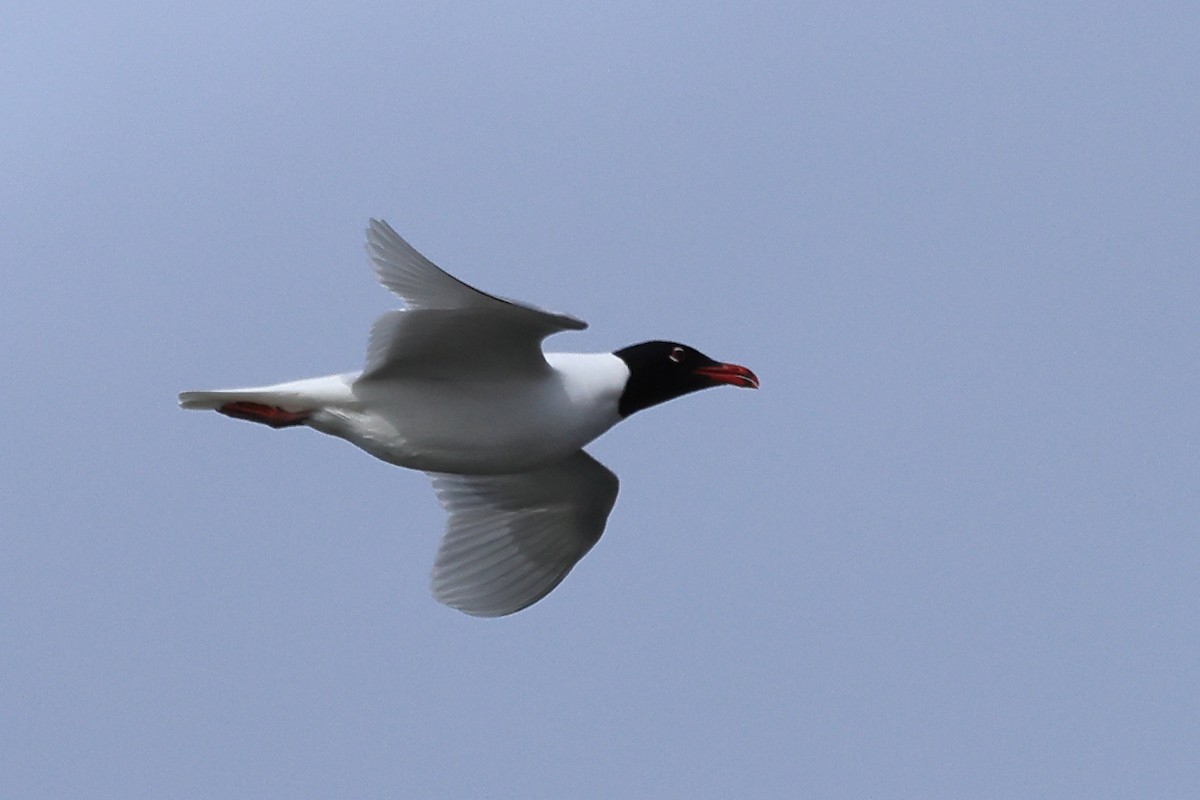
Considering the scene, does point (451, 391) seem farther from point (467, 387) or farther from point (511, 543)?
point (511, 543)

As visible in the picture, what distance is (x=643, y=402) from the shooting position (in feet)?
47.4

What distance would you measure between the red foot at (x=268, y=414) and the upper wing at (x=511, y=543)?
1.96 meters

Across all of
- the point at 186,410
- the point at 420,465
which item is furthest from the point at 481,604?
the point at 186,410

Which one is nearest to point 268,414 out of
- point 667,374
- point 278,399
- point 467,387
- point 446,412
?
point 278,399

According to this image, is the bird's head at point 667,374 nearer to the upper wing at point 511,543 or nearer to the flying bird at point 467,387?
the flying bird at point 467,387

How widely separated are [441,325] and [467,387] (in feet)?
2.09

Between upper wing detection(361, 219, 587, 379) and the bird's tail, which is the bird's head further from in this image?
the bird's tail

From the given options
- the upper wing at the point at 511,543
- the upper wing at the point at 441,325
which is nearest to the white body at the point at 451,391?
the upper wing at the point at 441,325

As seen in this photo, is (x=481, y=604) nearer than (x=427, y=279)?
No

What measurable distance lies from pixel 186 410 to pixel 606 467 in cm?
300

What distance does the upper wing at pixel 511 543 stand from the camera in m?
15.4

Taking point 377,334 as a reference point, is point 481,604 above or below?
below

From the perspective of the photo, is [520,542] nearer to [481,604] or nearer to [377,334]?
[481,604]

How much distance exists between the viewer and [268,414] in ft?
45.2
